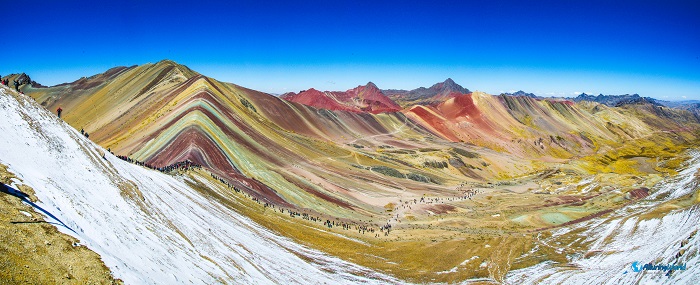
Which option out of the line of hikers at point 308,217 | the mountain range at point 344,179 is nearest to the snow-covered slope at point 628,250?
the mountain range at point 344,179

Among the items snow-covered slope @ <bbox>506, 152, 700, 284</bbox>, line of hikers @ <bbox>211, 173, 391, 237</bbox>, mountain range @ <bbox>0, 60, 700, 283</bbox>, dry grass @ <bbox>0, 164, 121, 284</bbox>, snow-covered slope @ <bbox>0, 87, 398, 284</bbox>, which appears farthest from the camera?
line of hikers @ <bbox>211, 173, 391, 237</bbox>

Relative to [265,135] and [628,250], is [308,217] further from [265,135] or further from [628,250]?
[265,135]

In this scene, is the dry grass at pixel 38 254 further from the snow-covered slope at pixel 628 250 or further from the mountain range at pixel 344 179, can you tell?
the snow-covered slope at pixel 628 250

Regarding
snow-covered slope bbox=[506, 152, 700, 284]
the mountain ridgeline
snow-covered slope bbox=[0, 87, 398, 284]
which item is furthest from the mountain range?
snow-covered slope bbox=[506, 152, 700, 284]

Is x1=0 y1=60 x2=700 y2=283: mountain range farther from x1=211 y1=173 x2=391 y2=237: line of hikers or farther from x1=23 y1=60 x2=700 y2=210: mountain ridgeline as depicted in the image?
x1=23 y1=60 x2=700 y2=210: mountain ridgeline

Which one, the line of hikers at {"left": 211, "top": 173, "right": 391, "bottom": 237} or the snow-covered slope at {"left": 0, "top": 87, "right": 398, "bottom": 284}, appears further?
the line of hikers at {"left": 211, "top": 173, "right": 391, "bottom": 237}

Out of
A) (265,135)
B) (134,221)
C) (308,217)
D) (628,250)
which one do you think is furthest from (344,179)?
(134,221)

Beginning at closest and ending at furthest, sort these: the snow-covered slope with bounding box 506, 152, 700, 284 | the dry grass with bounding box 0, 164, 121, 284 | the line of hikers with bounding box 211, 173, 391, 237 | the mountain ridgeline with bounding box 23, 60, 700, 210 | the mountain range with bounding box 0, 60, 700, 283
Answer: the dry grass with bounding box 0, 164, 121, 284
the snow-covered slope with bounding box 506, 152, 700, 284
the mountain range with bounding box 0, 60, 700, 283
the line of hikers with bounding box 211, 173, 391, 237
the mountain ridgeline with bounding box 23, 60, 700, 210
